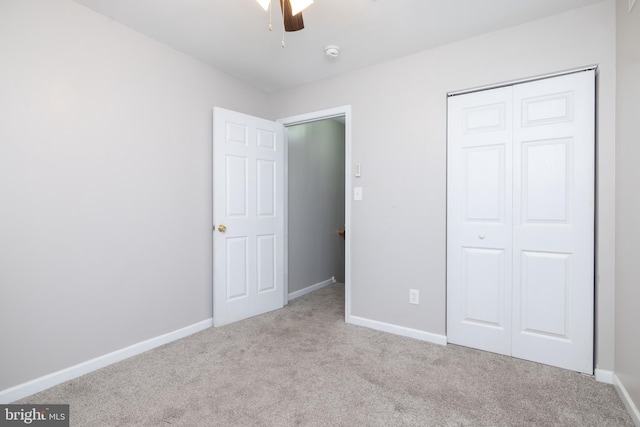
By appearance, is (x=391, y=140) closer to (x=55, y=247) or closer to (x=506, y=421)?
(x=506, y=421)

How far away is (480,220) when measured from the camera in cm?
248

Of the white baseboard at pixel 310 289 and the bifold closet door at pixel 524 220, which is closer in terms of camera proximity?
the bifold closet door at pixel 524 220

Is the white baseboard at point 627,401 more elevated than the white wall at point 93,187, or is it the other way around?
the white wall at point 93,187

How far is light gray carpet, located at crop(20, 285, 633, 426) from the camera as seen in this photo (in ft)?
5.54

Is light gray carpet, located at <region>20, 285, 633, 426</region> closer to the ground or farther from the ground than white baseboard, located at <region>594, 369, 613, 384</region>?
A: closer to the ground

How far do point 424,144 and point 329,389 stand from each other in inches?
79.0

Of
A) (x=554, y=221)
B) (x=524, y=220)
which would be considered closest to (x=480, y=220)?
(x=524, y=220)

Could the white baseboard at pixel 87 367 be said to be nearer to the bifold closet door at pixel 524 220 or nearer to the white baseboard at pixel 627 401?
the bifold closet door at pixel 524 220

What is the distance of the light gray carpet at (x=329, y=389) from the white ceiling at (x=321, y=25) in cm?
245

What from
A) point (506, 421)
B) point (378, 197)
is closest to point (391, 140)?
point (378, 197)

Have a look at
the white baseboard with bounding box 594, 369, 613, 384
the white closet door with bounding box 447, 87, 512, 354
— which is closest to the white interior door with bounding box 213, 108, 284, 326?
the white closet door with bounding box 447, 87, 512, 354

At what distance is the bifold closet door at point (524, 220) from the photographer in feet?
6.98

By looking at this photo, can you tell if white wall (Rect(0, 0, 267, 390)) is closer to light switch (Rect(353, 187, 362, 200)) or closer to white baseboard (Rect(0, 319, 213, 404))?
white baseboard (Rect(0, 319, 213, 404))

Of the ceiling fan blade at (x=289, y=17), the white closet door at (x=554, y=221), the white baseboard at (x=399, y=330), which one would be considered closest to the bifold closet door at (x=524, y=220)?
the white closet door at (x=554, y=221)
